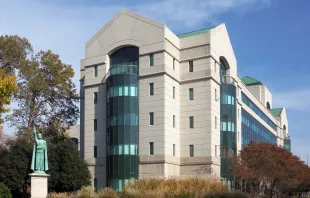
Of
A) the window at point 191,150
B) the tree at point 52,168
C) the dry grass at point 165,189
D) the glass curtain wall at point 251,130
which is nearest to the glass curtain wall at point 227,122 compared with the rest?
the window at point 191,150

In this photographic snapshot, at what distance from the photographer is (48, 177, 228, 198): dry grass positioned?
24.9 m

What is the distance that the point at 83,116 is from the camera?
52.1 m

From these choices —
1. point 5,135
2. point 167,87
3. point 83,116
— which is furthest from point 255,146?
point 5,135

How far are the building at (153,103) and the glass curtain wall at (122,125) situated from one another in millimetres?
93

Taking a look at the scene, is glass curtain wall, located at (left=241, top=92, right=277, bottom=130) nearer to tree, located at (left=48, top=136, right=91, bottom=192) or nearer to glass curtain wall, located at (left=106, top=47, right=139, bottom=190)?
glass curtain wall, located at (left=106, top=47, right=139, bottom=190)

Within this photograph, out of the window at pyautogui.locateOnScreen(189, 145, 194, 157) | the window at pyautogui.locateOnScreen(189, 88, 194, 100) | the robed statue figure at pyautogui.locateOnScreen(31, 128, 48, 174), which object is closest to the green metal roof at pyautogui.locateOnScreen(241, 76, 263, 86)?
the window at pyautogui.locateOnScreen(189, 88, 194, 100)

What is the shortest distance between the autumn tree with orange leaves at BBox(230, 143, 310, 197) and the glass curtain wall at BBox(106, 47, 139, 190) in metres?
9.79

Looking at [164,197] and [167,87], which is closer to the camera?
[164,197]

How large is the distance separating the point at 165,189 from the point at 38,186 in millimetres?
9705

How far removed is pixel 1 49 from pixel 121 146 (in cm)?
1416

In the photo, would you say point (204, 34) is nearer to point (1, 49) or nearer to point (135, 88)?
point (135, 88)

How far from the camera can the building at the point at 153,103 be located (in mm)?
43250

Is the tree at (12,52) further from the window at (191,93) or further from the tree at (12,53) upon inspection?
the window at (191,93)

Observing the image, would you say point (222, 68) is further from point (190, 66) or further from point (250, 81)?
point (250, 81)
